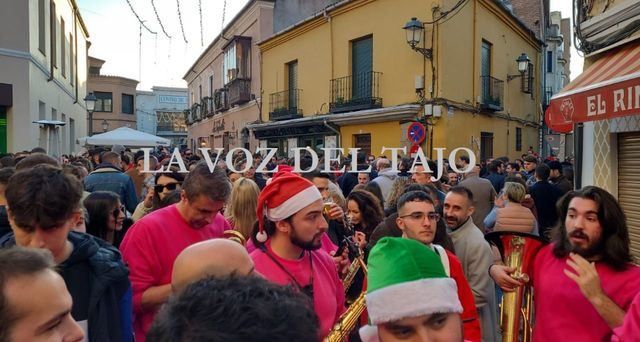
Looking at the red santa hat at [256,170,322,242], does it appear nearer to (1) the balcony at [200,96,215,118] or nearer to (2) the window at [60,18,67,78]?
(2) the window at [60,18,67,78]

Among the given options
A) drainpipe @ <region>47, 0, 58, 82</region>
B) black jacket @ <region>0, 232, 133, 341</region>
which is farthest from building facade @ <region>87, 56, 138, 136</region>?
black jacket @ <region>0, 232, 133, 341</region>

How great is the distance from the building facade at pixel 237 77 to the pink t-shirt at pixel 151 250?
66.3ft

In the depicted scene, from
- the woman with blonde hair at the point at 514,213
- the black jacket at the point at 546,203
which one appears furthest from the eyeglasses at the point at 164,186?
the black jacket at the point at 546,203

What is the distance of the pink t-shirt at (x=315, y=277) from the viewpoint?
2.52m

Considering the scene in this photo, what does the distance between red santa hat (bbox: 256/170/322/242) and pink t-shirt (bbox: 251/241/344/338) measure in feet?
0.54

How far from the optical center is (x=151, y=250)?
2.83 m

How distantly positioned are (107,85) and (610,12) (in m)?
48.5

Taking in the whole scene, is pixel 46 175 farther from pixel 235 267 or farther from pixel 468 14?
pixel 468 14

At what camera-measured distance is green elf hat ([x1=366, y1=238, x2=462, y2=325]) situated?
1.67 metres

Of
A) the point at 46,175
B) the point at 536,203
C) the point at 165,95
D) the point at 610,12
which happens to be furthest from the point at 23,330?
the point at 165,95

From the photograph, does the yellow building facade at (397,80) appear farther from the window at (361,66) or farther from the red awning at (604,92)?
the red awning at (604,92)

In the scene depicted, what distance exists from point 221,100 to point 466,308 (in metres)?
26.9

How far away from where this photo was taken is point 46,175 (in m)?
2.24

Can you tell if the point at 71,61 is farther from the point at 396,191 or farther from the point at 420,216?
the point at 420,216
